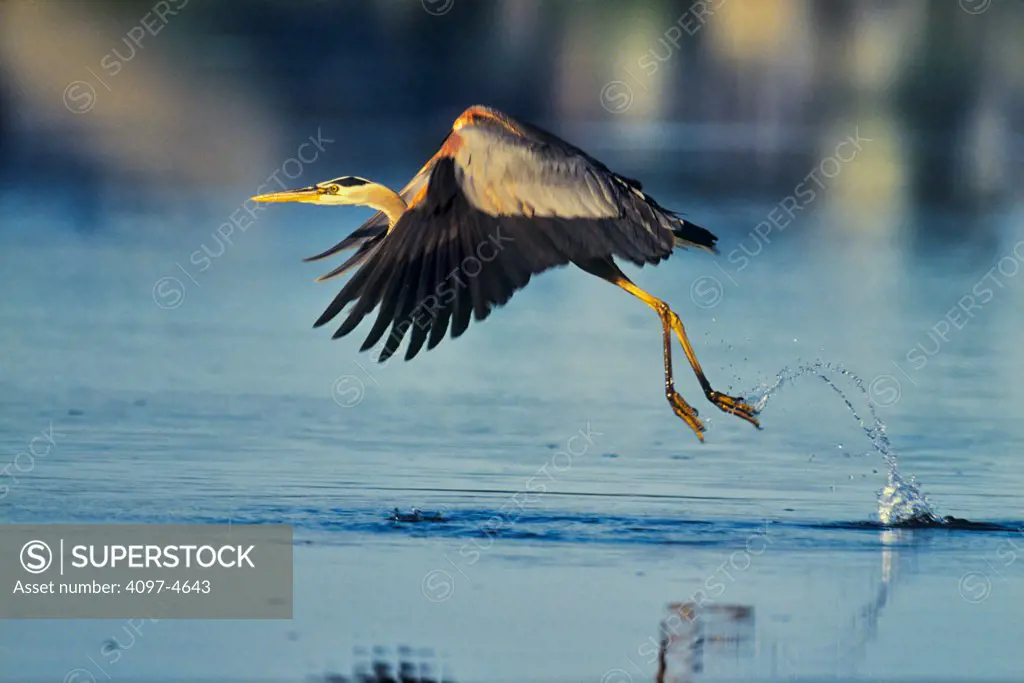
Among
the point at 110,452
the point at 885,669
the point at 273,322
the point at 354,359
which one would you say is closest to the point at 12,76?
the point at 273,322

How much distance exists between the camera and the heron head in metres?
9.63

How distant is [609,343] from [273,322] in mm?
2197

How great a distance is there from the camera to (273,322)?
13227 mm

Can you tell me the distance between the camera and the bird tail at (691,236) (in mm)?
9625

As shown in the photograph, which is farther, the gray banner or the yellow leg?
the yellow leg

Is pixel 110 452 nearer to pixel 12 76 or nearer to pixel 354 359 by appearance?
pixel 354 359

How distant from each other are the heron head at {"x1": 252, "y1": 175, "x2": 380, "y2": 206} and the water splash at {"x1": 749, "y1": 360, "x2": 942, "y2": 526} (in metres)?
2.10

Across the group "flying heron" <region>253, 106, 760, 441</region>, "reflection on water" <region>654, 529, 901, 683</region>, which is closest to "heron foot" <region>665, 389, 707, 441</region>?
"flying heron" <region>253, 106, 760, 441</region>

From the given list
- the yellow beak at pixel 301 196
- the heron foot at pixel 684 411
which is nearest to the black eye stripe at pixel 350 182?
the yellow beak at pixel 301 196

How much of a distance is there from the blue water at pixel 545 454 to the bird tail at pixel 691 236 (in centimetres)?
104

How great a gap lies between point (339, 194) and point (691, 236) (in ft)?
5.61

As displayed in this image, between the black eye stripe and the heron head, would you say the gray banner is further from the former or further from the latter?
the black eye stripe

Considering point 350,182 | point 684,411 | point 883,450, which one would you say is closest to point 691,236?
point 684,411

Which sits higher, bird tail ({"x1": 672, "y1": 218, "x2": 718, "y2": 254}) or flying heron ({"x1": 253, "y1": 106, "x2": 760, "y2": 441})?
bird tail ({"x1": 672, "y1": 218, "x2": 718, "y2": 254})
